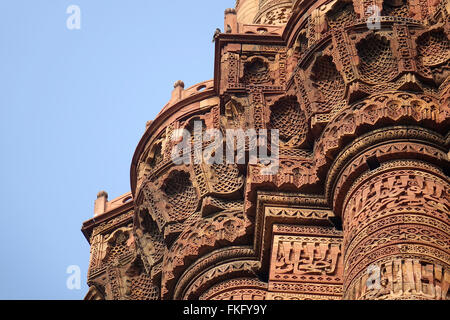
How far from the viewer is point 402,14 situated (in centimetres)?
1388

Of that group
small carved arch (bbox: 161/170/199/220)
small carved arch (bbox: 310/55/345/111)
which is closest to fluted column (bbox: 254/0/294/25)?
small carved arch (bbox: 310/55/345/111)

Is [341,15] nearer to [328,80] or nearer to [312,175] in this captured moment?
[328,80]

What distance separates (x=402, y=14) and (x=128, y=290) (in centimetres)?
455

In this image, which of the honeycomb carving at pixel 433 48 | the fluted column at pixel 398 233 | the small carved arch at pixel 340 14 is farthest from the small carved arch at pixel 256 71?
the fluted column at pixel 398 233

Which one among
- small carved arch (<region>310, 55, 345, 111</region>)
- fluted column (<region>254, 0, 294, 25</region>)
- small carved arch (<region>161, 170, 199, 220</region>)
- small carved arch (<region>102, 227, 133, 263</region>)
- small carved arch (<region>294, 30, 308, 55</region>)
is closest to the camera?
small carved arch (<region>310, 55, 345, 111</region>)

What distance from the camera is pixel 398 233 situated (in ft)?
37.8

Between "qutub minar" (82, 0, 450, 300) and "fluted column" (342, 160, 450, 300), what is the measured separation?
15mm

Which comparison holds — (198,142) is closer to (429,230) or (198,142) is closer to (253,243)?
(253,243)

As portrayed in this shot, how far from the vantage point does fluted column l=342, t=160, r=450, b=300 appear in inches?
433

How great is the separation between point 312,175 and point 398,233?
1.85 m

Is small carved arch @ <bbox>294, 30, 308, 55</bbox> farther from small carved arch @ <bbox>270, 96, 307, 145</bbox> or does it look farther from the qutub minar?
small carved arch @ <bbox>270, 96, 307, 145</bbox>

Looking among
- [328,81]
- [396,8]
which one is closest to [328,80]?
[328,81]
